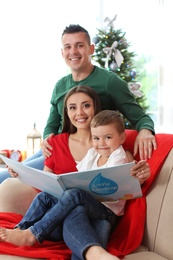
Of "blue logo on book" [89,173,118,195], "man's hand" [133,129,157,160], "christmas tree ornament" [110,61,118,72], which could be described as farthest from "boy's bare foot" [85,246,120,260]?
"christmas tree ornament" [110,61,118,72]

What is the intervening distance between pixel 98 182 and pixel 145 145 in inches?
15.3

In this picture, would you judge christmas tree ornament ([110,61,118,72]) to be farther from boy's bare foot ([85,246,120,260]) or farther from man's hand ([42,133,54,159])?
boy's bare foot ([85,246,120,260])

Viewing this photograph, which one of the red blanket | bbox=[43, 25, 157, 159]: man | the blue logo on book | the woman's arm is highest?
bbox=[43, 25, 157, 159]: man

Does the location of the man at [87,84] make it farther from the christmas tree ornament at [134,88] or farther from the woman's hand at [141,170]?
the christmas tree ornament at [134,88]

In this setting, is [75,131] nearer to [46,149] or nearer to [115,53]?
[46,149]

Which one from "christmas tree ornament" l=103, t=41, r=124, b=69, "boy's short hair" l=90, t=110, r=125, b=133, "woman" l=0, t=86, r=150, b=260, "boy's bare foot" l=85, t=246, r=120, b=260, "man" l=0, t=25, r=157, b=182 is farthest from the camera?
"christmas tree ornament" l=103, t=41, r=124, b=69

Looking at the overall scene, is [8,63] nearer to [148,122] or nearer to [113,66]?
[113,66]

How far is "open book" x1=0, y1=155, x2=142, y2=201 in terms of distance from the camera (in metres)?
1.79

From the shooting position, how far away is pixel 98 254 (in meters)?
1.68

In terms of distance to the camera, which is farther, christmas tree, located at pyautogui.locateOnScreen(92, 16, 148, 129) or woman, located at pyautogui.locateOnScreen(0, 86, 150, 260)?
christmas tree, located at pyautogui.locateOnScreen(92, 16, 148, 129)

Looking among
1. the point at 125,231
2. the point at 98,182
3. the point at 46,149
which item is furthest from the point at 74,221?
the point at 46,149

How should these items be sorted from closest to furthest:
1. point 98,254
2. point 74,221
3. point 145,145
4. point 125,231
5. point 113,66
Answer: point 98,254 → point 74,221 → point 125,231 → point 145,145 → point 113,66

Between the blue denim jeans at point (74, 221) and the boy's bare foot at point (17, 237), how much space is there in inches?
1.0

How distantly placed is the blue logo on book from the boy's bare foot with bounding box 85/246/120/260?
0.26 meters
